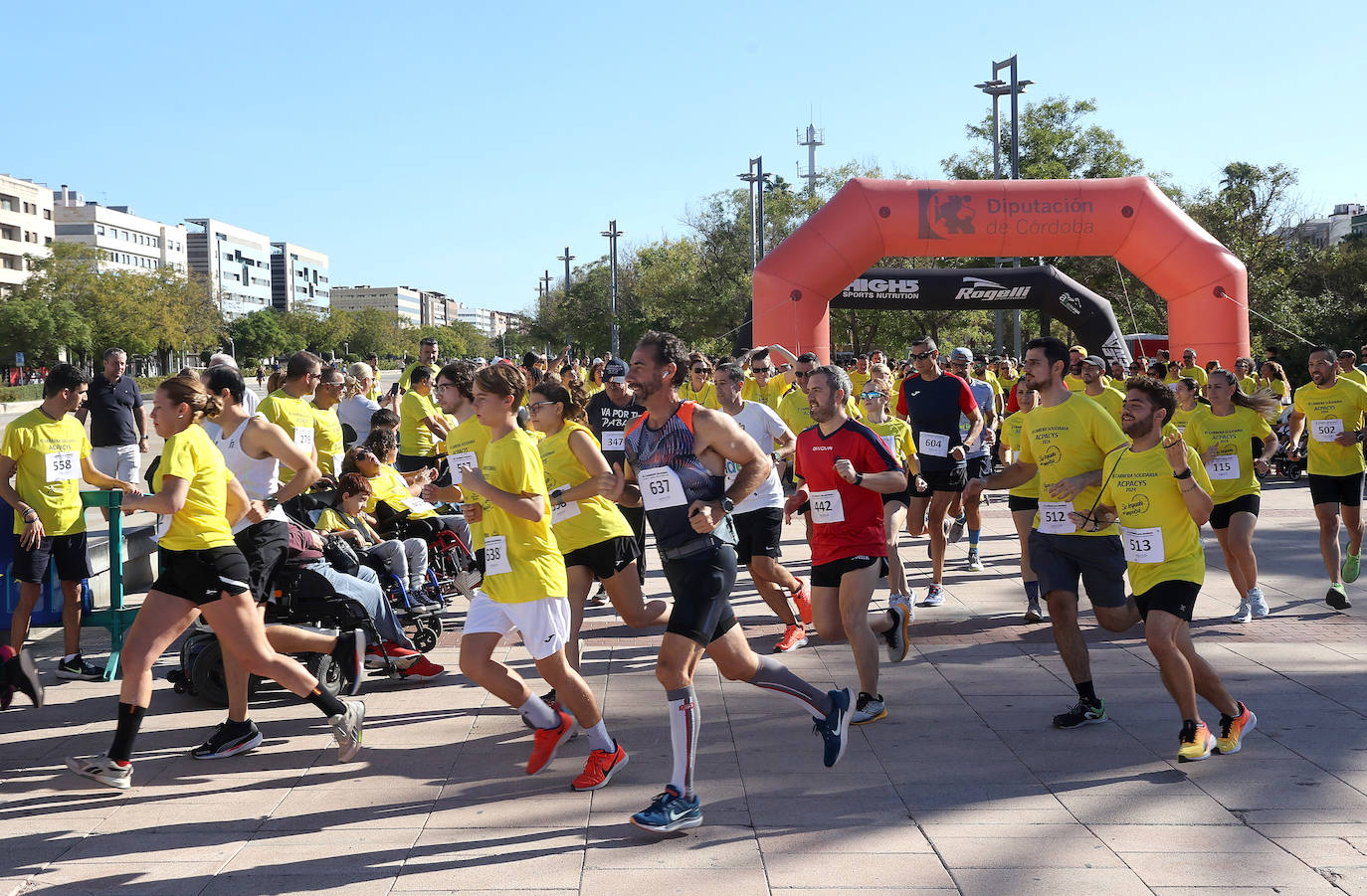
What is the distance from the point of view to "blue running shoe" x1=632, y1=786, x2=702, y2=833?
408cm

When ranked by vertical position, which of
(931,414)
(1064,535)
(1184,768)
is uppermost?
(931,414)

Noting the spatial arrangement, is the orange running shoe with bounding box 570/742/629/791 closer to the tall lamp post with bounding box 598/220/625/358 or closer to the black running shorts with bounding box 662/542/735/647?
the black running shorts with bounding box 662/542/735/647

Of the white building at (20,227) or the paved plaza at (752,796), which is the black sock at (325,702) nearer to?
the paved plaza at (752,796)

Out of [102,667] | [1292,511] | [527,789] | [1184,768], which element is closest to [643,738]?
[527,789]

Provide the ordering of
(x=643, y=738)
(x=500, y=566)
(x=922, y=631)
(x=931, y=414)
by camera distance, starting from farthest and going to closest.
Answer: (x=931, y=414), (x=922, y=631), (x=643, y=738), (x=500, y=566)

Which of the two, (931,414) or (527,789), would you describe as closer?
(527,789)

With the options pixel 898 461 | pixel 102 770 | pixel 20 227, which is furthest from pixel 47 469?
pixel 20 227

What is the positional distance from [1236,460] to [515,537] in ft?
17.2

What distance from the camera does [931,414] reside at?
27.8ft

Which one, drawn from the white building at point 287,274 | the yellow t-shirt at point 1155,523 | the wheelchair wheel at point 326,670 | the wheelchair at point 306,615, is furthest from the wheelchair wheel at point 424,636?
the white building at point 287,274

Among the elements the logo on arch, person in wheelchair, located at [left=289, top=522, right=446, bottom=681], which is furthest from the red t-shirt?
the logo on arch

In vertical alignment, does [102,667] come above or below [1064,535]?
below

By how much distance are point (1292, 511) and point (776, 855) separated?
38.4ft

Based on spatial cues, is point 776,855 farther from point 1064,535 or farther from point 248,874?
point 1064,535
